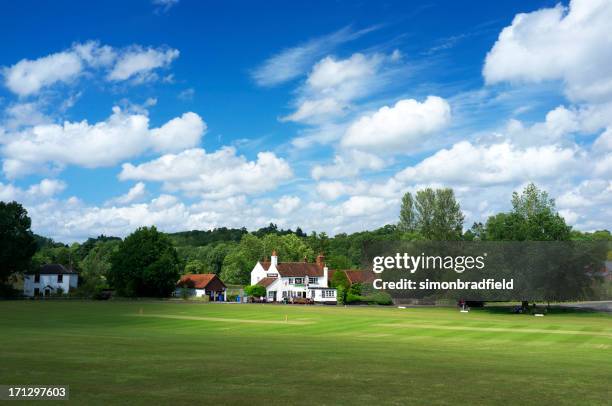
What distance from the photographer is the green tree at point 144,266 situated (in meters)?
106

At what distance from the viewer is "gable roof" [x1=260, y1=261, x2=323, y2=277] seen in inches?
4808

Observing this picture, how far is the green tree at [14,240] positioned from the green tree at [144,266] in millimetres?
15205

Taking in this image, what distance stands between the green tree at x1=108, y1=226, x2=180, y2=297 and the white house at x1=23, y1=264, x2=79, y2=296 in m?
27.9

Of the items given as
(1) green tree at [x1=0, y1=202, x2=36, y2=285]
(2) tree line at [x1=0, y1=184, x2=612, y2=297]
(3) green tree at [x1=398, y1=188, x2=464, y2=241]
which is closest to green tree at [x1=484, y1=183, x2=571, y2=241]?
(2) tree line at [x1=0, y1=184, x2=612, y2=297]

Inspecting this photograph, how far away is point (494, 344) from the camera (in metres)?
33.3

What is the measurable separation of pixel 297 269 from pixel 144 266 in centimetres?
3410

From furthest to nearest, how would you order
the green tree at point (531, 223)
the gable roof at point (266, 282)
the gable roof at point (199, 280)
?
1. the gable roof at point (266, 282)
2. the gable roof at point (199, 280)
3. the green tree at point (531, 223)

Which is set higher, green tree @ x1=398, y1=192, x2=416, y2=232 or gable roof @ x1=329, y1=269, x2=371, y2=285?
green tree @ x1=398, y1=192, x2=416, y2=232

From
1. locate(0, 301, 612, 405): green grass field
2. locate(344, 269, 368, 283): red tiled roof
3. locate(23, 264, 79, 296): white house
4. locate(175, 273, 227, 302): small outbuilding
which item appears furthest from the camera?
locate(23, 264, 79, 296): white house

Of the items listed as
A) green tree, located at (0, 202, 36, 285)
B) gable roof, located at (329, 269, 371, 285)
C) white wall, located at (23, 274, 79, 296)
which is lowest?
white wall, located at (23, 274, 79, 296)

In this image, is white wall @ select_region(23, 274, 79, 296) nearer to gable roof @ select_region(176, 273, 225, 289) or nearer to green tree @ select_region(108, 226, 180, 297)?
green tree @ select_region(108, 226, 180, 297)

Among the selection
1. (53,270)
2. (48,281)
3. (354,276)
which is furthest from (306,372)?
(53,270)

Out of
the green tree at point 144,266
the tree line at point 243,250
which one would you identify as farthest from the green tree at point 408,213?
the green tree at point 144,266

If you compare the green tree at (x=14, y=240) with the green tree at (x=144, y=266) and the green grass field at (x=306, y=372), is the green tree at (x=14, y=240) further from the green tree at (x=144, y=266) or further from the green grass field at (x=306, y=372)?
the green grass field at (x=306, y=372)
